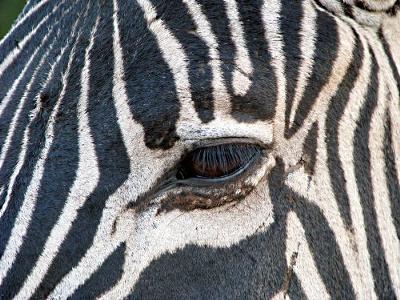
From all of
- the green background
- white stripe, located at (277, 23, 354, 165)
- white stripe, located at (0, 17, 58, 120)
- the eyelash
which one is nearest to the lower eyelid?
the eyelash

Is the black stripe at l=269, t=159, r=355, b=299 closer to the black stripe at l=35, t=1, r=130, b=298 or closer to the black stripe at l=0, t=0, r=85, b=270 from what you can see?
the black stripe at l=35, t=1, r=130, b=298

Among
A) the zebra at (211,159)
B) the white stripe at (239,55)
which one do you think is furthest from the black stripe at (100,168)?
the white stripe at (239,55)

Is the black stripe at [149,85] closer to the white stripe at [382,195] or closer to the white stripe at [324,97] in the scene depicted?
the white stripe at [324,97]

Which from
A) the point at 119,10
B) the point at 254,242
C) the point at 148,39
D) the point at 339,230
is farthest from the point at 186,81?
the point at 339,230

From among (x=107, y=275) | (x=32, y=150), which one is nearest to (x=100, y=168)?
(x=32, y=150)

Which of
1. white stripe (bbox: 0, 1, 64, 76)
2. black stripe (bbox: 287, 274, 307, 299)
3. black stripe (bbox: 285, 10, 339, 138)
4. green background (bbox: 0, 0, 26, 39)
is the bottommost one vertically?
green background (bbox: 0, 0, 26, 39)

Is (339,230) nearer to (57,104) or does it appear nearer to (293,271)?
(293,271)
